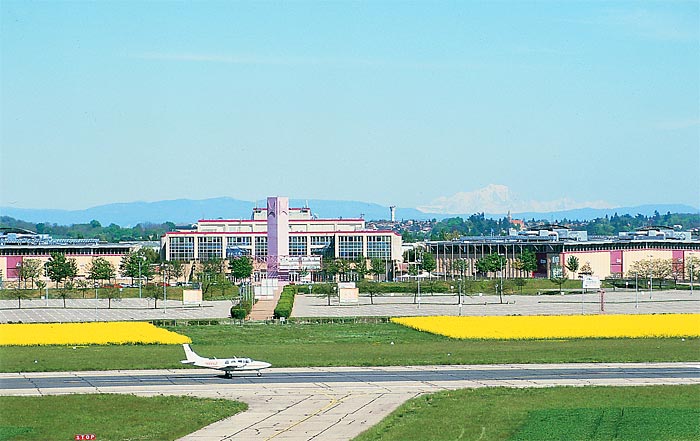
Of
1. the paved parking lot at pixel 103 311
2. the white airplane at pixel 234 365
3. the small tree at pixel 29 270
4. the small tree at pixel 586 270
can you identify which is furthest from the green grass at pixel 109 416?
the small tree at pixel 586 270

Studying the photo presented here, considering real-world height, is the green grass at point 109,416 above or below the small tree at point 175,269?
below

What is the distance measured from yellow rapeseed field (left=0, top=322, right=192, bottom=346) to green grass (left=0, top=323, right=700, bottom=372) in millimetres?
2099

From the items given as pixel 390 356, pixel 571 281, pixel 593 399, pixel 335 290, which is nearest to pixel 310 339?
pixel 390 356

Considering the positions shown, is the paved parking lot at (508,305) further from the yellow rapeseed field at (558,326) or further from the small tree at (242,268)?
the small tree at (242,268)

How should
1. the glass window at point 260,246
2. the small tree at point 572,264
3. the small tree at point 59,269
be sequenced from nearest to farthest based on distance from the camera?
the small tree at point 59,269
the small tree at point 572,264
the glass window at point 260,246

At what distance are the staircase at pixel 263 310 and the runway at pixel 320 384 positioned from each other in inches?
1829

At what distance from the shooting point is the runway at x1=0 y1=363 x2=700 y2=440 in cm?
5125

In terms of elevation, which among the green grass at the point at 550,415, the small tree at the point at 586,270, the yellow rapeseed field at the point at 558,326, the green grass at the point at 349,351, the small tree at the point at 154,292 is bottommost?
the green grass at the point at 550,415

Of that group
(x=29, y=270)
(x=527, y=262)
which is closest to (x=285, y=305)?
(x=29, y=270)

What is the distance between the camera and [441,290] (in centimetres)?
16038

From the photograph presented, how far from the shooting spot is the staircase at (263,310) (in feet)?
384

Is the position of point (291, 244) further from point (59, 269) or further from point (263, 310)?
point (263, 310)

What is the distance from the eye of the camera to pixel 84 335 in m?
89.8

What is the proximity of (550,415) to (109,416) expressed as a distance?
19563 mm
